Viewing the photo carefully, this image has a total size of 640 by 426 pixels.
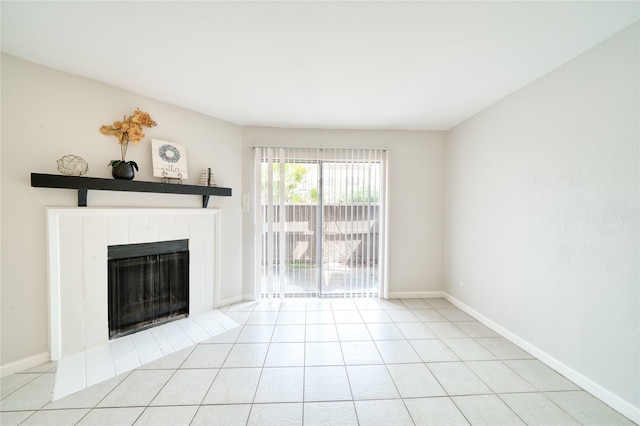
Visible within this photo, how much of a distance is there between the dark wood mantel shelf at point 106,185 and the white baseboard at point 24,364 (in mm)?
1256

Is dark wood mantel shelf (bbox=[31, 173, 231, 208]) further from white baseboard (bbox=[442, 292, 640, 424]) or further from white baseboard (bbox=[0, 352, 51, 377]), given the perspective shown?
white baseboard (bbox=[442, 292, 640, 424])

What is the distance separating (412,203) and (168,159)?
317 cm

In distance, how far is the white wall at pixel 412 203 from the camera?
3410 millimetres

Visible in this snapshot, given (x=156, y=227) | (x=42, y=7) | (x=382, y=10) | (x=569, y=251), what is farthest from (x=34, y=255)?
(x=569, y=251)

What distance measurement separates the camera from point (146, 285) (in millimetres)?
2516

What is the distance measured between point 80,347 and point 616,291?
163 inches

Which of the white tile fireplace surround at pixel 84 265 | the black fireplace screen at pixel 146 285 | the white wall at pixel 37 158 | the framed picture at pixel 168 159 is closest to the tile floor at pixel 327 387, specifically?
the white tile fireplace surround at pixel 84 265

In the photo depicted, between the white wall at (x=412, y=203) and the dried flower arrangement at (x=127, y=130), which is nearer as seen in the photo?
the dried flower arrangement at (x=127, y=130)

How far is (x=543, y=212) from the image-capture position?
205cm

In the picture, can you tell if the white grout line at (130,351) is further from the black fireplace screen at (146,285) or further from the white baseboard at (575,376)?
the white baseboard at (575,376)

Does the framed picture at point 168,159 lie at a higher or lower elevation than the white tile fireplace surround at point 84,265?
A: higher

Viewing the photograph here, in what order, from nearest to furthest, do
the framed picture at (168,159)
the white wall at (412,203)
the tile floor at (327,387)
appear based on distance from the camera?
the tile floor at (327,387), the framed picture at (168,159), the white wall at (412,203)

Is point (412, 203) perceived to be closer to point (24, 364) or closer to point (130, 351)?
point (130, 351)

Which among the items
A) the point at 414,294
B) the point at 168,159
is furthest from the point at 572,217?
the point at 168,159
